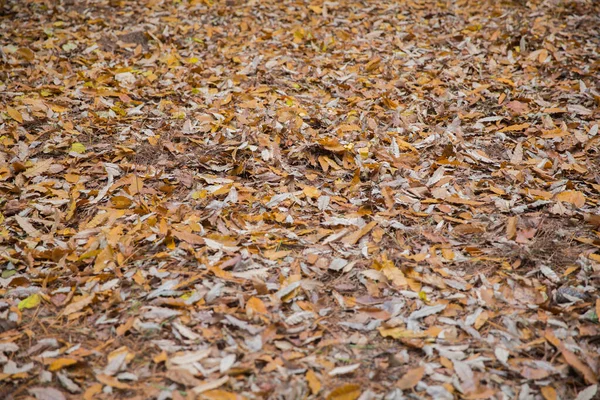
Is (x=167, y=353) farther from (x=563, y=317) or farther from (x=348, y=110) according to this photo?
(x=348, y=110)

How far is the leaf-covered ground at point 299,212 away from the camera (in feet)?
7.34

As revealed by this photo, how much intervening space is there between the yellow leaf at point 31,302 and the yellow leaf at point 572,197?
10.6 ft

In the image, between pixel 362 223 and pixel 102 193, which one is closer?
pixel 362 223

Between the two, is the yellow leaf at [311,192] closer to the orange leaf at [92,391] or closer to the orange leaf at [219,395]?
the orange leaf at [219,395]

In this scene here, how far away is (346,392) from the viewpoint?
210 centimetres

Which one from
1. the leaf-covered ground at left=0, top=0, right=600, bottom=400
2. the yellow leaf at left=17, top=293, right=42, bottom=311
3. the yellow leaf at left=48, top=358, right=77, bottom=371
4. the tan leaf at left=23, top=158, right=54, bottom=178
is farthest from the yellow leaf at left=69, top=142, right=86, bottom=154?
the yellow leaf at left=48, top=358, right=77, bottom=371

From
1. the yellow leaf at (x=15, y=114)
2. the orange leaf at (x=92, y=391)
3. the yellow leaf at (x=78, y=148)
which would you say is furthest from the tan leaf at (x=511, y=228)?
the yellow leaf at (x=15, y=114)

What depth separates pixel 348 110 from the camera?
4.18m

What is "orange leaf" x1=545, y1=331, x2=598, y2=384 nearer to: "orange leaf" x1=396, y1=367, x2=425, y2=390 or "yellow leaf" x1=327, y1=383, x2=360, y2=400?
"orange leaf" x1=396, y1=367, x2=425, y2=390

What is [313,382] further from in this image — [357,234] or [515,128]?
[515,128]

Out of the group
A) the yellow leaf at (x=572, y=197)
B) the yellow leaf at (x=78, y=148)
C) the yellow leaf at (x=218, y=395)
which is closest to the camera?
the yellow leaf at (x=218, y=395)

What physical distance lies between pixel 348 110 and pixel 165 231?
2.07 m

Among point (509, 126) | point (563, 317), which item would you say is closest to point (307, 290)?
point (563, 317)

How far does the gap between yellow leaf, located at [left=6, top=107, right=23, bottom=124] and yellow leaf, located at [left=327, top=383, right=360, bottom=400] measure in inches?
132
